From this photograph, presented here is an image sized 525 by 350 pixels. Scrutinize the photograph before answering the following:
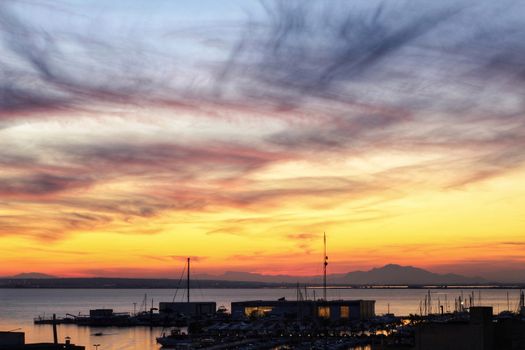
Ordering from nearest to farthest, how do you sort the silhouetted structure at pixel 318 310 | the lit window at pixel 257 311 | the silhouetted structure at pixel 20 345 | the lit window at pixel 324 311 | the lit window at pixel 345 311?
the silhouetted structure at pixel 20 345 → the silhouetted structure at pixel 318 310 → the lit window at pixel 324 311 → the lit window at pixel 345 311 → the lit window at pixel 257 311

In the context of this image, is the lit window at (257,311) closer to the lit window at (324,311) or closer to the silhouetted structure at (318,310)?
the silhouetted structure at (318,310)

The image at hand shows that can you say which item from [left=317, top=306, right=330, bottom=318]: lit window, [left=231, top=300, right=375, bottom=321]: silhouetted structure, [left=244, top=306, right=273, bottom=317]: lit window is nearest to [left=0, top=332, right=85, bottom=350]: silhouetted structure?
[left=231, top=300, right=375, bottom=321]: silhouetted structure

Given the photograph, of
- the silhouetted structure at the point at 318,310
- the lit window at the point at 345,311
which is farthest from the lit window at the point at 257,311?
the lit window at the point at 345,311

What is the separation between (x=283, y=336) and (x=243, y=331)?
7215mm

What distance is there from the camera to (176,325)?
114875 millimetres

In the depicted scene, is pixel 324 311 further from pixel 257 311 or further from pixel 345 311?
pixel 257 311

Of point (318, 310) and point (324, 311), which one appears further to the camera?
point (324, 311)

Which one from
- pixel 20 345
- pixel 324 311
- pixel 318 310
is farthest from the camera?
pixel 324 311

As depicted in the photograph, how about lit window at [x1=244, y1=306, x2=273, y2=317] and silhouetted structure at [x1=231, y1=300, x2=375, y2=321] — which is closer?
silhouetted structure at [x1=231, y1=300, x2=375, y2=321]

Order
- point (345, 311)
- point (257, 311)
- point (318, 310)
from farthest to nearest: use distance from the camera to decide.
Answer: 1. point (257, 311)
2. point (345, 311)
3. point (318, 310)

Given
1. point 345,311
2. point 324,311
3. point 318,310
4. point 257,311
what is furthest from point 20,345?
point 257,311

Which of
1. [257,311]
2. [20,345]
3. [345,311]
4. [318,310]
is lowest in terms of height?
[257,311]

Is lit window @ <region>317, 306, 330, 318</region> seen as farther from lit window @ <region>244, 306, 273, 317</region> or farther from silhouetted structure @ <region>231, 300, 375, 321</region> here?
lit window @ <region>244, 306, 273, 317</region>

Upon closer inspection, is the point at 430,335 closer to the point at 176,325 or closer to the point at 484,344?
the point at 484,344
